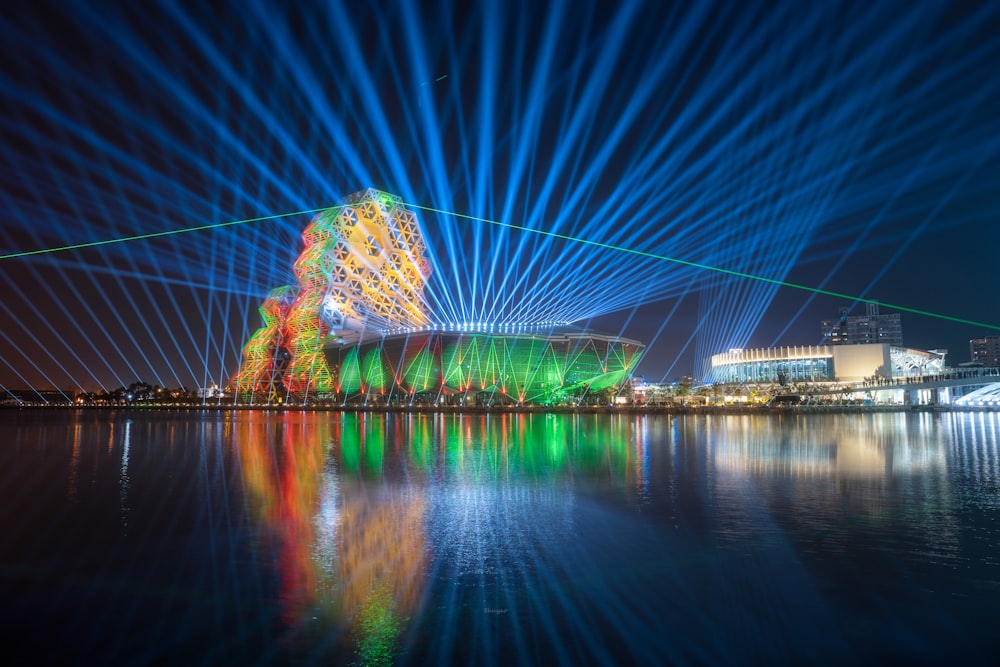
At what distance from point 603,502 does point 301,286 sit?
56825 mm

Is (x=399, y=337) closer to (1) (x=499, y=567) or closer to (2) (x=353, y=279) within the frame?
(2) (x=353, y=279)

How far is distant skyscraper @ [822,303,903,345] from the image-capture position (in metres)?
160

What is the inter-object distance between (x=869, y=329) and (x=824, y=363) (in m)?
79.8

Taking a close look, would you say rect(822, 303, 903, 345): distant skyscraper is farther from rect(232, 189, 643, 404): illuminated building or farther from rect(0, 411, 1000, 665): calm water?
rect(0, 411, 1000, 665): calm water

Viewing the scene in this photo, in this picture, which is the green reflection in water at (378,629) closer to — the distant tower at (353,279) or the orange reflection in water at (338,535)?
the orange reflection in water at (338,535)

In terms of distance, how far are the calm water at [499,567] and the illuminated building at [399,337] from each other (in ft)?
145

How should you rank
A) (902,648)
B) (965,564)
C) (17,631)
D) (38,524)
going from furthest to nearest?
(38,524) < (965,564) < (17,631) < (902,648)

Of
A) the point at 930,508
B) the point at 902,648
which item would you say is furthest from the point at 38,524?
the point at 930,508

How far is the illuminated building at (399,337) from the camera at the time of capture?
57.5 meters

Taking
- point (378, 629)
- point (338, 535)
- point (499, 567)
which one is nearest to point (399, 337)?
point (338, 535)

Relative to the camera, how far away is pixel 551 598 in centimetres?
509

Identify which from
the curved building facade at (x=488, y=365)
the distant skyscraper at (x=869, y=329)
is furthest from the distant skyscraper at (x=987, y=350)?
the curved building facade at (x=488, y=365)

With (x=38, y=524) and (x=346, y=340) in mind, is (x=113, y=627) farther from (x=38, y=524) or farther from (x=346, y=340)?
(x=346, y=340)

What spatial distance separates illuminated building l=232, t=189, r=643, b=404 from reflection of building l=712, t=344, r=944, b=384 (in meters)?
36.9
